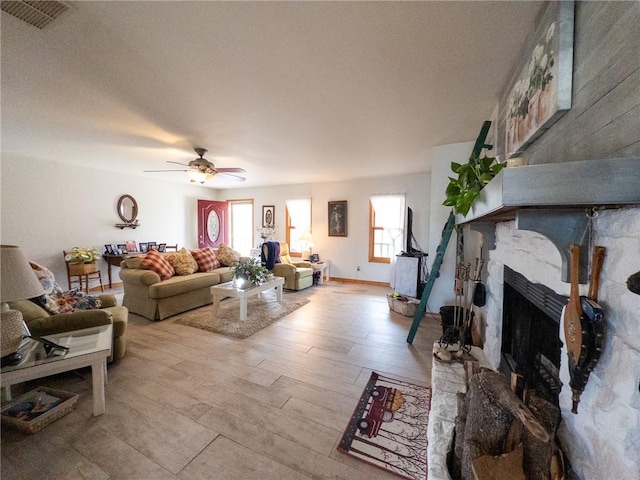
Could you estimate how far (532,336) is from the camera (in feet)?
4.65

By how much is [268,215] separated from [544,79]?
6.10 meters

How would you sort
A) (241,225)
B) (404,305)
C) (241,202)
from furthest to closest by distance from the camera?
(241,225) → (241,202) → (404,305)

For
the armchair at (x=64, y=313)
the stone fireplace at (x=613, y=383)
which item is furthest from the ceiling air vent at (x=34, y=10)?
the stone fireplace at (x=613, y=383)

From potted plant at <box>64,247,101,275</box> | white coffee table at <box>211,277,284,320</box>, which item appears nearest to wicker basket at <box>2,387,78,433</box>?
white coffee table at <box>211,277,284,320</box>

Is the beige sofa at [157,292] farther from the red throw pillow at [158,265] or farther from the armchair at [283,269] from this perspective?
the armchair at [283,269]

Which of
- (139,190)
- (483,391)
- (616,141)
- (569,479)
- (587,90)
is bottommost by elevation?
(569,479)

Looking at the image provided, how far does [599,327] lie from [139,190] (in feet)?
22.7

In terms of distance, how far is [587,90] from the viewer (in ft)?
2.84

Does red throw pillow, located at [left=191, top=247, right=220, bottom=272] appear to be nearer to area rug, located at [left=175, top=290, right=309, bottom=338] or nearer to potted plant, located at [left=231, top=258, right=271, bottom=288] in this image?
area rug, located at [left=175, top=290, right=309, bottom=338]

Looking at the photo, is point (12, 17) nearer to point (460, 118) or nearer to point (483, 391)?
point (483, 391)

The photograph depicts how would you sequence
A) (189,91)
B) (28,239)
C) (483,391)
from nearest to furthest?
(483,391)
(189,91)
(28,239)

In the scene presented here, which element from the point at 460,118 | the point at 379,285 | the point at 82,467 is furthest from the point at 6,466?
the point at 379,285

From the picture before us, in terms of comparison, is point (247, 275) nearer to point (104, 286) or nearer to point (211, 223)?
point (104, 286)

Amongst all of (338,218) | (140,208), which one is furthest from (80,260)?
(338,218)
